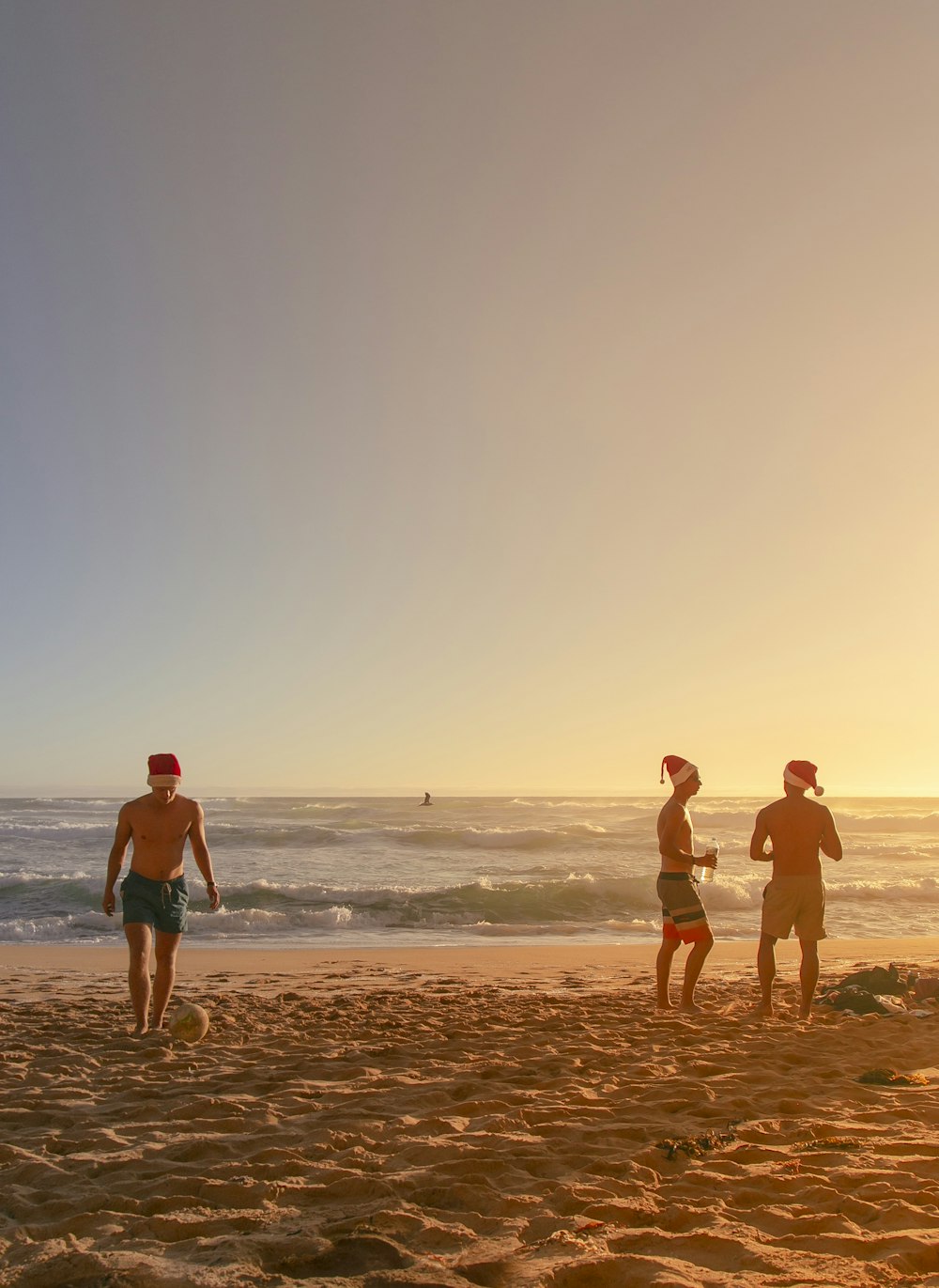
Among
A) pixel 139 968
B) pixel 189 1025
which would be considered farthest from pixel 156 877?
pixel 189 1025

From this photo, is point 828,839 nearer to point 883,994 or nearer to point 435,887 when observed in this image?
point 883,994

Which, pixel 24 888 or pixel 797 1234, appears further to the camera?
pixel 24 888

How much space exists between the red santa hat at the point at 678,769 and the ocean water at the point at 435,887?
6748mm

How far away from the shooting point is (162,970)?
5.85 metres

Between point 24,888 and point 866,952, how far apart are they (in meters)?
15.5

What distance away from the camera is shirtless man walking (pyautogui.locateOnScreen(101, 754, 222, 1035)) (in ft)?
18.8

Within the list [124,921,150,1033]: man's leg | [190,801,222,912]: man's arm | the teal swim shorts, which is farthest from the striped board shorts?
[124,921,150,1033]: man's leg

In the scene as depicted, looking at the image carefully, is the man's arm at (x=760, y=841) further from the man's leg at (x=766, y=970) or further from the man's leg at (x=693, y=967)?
the man's leg at (x=693, y=967)

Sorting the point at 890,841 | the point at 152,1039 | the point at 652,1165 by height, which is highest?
the point at 652,1165

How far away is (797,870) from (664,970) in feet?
4.11

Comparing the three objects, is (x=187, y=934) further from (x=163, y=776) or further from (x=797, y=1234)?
(x=797, y=1234)

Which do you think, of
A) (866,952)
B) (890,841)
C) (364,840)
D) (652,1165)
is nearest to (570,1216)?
(652,1165)

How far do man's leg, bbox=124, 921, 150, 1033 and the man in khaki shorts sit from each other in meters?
4.30

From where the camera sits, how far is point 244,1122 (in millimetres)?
3924
